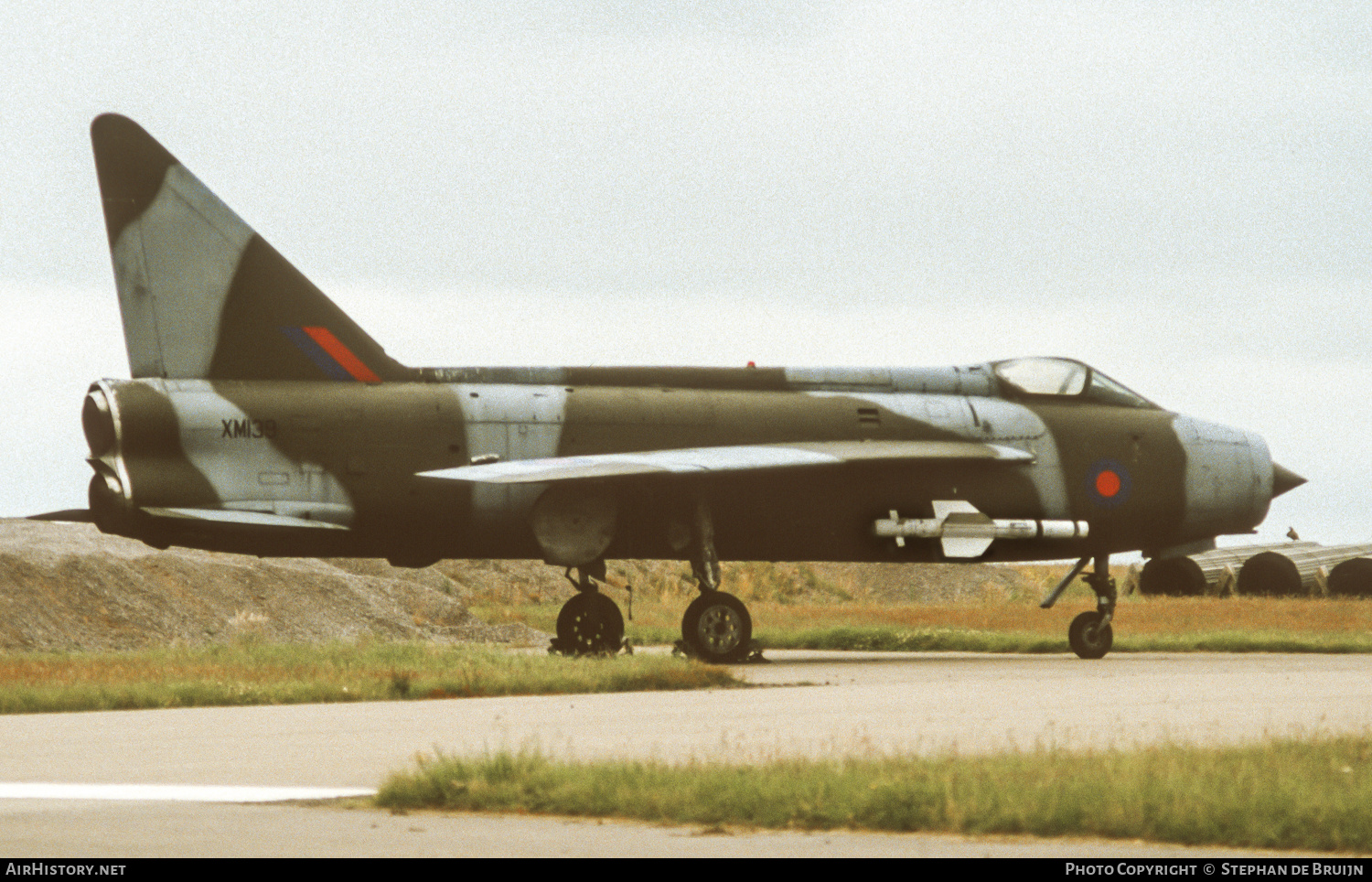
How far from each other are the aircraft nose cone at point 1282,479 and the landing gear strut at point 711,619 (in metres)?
7.95

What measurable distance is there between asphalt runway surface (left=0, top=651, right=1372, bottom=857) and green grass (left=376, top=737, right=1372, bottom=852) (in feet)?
0.75

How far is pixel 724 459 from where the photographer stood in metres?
20.8

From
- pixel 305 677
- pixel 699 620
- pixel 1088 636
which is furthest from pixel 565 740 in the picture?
pixel 1088 636

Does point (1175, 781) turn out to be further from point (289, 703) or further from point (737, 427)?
point (737, 427)

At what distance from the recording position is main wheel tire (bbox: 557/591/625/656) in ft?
70.3

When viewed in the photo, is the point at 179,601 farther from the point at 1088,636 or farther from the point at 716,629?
the point at 1088,636

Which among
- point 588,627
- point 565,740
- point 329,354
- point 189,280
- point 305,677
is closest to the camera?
point 565,740


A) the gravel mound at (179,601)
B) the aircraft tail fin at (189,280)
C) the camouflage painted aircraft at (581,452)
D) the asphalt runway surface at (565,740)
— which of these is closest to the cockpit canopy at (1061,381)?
the camouflage painted aircraft at (581,452)

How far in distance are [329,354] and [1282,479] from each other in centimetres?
1293

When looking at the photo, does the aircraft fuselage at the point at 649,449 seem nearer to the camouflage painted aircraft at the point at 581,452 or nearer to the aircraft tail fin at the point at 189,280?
the camouflage painted aircraft at the point at 581,452

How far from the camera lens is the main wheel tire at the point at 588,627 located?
21.4 meters

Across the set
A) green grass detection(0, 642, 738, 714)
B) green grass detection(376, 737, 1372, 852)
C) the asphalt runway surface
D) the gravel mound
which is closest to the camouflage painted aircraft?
green grass detection(0, 642, 738, 714)

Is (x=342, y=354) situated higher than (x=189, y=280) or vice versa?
(x=189, y=280)
